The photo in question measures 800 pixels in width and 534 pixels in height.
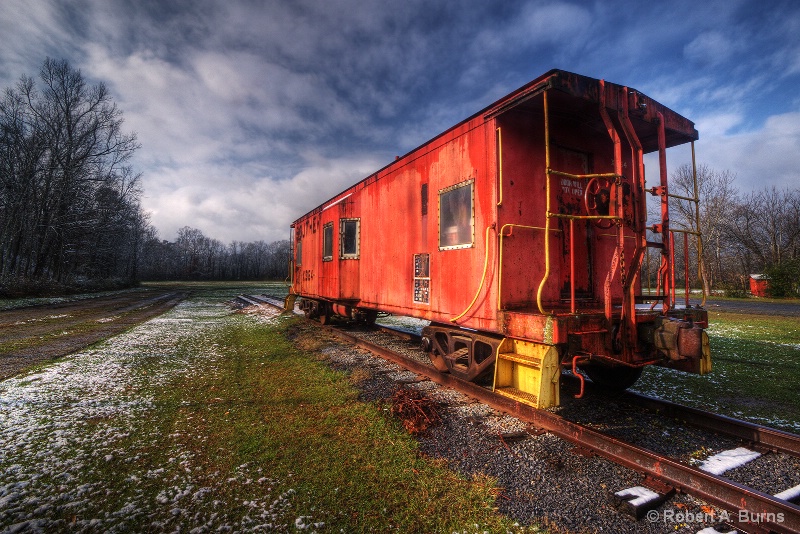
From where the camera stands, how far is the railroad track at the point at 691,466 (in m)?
2.46

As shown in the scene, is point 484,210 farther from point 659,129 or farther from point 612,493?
point 612,493

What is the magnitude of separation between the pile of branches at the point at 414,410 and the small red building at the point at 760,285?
33270 millimetres

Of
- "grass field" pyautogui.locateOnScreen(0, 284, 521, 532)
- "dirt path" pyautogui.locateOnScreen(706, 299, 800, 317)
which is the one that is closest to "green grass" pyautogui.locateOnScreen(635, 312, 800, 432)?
"grass field" pyautogui.locateOnScreen(0, 284, 521, 532)

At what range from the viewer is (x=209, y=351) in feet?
26.1

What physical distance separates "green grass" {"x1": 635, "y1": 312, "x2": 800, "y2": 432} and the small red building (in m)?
23.0

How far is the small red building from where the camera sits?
26.3 m

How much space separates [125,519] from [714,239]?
1778 inches

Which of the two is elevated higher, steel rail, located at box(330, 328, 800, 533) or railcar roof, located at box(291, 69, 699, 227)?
railcar roof, located at box(291, 69, 699, 227)

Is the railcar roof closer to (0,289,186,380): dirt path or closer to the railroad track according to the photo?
the railroad track

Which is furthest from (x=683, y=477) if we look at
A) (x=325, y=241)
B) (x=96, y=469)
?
(x=325, y=241)

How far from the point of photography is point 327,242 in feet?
34.0

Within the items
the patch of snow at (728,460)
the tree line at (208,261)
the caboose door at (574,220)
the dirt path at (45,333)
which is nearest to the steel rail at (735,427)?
the patch of snow at (728,460)

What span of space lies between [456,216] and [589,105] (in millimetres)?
2078

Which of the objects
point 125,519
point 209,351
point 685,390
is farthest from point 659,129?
point 209,351
